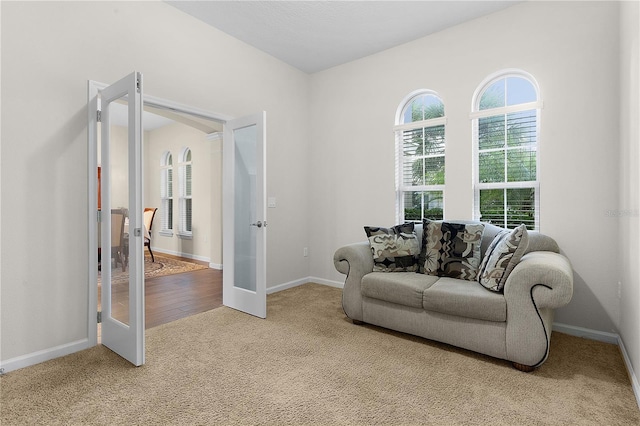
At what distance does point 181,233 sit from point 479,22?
6.23 metres

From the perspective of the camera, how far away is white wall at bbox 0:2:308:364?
7.26 feet

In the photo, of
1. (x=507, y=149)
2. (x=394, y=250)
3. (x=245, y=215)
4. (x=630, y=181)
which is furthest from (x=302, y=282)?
(x=630, y=181)

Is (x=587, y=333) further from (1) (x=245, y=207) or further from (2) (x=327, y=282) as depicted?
(1) (x=245, y=207)

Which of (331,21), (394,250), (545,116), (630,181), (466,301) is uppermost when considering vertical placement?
(331,21)

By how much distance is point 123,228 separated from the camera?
96.5 inches

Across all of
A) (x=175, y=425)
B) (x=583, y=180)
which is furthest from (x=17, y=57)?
(x=583, y=180)

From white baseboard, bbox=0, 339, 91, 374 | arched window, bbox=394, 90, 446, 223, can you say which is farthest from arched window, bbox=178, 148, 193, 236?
arched window, bbox=394, 90, 446, 223

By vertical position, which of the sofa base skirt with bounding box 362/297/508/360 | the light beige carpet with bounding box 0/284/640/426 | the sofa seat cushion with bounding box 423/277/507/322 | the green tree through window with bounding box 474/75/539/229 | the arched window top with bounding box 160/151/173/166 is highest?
the arched window top with bounding box 160/151/173/166

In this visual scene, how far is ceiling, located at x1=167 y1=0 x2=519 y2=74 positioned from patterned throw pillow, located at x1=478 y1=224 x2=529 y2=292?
7.27 ft

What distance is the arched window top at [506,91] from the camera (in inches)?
122

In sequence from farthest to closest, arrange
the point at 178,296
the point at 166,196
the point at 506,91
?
1. the point at 166,196
2. the point at 178,296
3. the point at 506,91

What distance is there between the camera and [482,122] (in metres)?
3.36

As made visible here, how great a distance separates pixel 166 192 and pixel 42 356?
5314mm

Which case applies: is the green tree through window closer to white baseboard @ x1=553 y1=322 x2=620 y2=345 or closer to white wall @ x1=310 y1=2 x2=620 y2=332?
white wall @ x1=310 y1=2 x2=620 y2=332
